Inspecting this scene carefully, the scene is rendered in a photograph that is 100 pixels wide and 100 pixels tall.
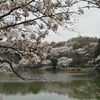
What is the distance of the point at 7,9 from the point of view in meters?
3.20

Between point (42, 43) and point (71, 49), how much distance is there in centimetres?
4289

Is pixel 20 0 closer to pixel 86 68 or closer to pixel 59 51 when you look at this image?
pixel 86 68

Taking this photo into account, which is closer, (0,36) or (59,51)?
(0,36)

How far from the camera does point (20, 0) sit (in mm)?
2947

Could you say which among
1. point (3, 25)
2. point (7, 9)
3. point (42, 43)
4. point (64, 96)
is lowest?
point (64, 96)

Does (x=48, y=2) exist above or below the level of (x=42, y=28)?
above

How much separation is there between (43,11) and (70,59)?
1450 inches

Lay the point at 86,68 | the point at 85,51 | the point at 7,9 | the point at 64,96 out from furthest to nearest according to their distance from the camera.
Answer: the point at 85,51
the point at 86,68
the point at 64,96
the point at 7,9

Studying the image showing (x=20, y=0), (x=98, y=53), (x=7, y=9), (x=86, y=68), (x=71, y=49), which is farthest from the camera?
(x=71, y=49)

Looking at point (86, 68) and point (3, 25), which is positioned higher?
point (3, 25)

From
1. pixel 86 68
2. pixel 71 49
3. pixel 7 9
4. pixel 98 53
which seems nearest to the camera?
pixel 7 9

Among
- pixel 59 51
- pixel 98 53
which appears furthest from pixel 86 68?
pixel 98 53

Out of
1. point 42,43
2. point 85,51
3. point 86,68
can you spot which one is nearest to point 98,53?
point 86,68

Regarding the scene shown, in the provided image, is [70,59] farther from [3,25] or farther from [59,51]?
[3,25]
